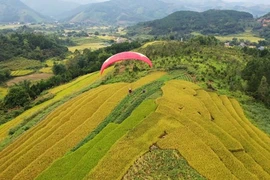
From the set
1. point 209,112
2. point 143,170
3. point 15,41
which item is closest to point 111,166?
point 143,170

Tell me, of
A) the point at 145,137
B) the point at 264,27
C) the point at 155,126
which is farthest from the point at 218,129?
the point at 264,27

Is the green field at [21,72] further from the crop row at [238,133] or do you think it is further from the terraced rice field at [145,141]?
the crop row at [238,133]

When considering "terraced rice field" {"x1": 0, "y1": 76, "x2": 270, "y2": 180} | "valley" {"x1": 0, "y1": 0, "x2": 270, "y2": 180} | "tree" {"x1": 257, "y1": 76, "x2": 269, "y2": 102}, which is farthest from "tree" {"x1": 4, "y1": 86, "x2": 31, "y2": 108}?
"tree" {"x1": 257, "y1": 76, "x2": 269, "y2": 102}

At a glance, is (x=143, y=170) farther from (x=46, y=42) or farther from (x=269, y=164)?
(x=46, y=42)

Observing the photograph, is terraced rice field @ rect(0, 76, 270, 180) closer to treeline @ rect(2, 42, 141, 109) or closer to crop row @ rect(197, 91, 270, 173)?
crop row @ rect(197, 91, 270, 173)

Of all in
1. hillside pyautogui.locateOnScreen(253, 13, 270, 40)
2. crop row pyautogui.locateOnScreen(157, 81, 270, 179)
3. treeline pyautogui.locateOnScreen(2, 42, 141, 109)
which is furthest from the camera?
hillside pyautogui.locateOnScreen(253, 13, 270, 40)

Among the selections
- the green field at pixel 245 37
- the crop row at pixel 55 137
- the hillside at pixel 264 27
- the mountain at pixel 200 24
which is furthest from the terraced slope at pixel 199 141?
the mountain at pixel 200 24
